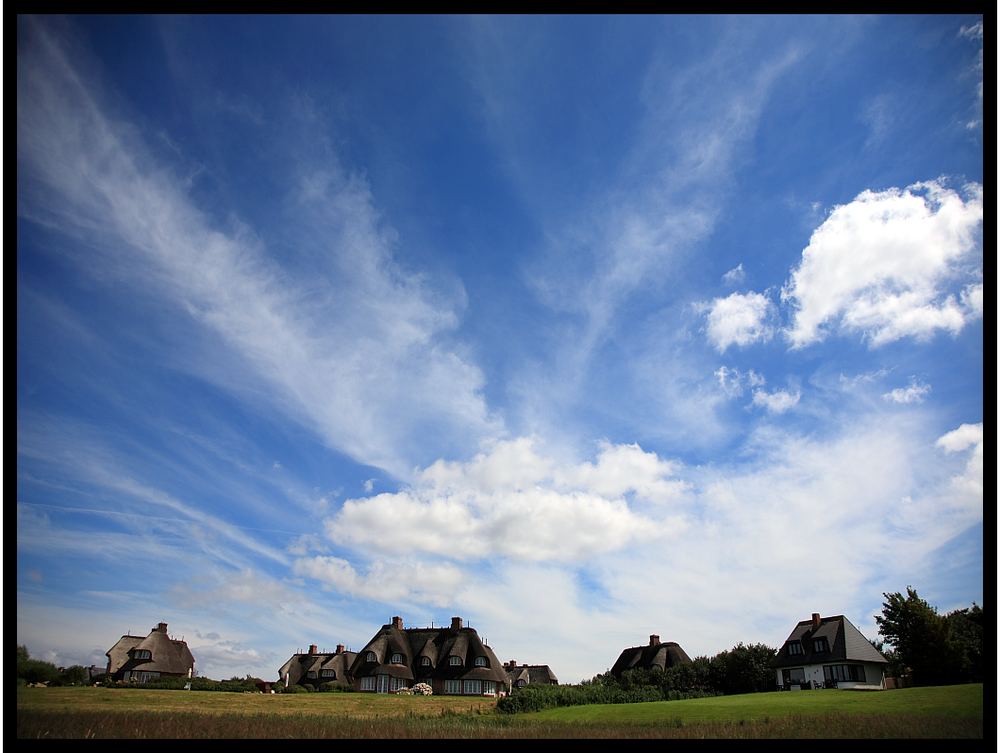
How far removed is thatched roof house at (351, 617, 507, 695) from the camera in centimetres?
6825

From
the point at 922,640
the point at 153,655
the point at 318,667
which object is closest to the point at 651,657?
the point at 922,640

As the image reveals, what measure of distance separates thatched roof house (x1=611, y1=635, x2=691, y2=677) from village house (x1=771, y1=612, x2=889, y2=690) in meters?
13.0

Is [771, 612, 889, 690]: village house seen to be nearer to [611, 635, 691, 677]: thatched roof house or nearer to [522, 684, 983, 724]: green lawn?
[611, 635, 691, 677]: thatched roof house

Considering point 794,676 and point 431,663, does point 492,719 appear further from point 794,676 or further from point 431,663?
point 794,676

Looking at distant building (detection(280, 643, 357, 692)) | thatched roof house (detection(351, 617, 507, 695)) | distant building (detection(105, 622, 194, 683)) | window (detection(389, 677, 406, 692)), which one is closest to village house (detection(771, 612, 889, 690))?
thatched roof house (detection(351, 617, 507, 695))

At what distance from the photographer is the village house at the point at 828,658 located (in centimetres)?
5719

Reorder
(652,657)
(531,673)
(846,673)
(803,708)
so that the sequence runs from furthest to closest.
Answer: (531,673) → (652,657) → (846,673) → (803,708)

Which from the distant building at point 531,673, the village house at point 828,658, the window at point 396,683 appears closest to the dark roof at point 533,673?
the distant building at point 531,673

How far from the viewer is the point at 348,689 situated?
65250 mm

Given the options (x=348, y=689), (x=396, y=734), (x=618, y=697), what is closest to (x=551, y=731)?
(x=396, y=734)

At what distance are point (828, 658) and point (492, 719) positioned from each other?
3820 cm

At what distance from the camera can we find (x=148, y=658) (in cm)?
7381
